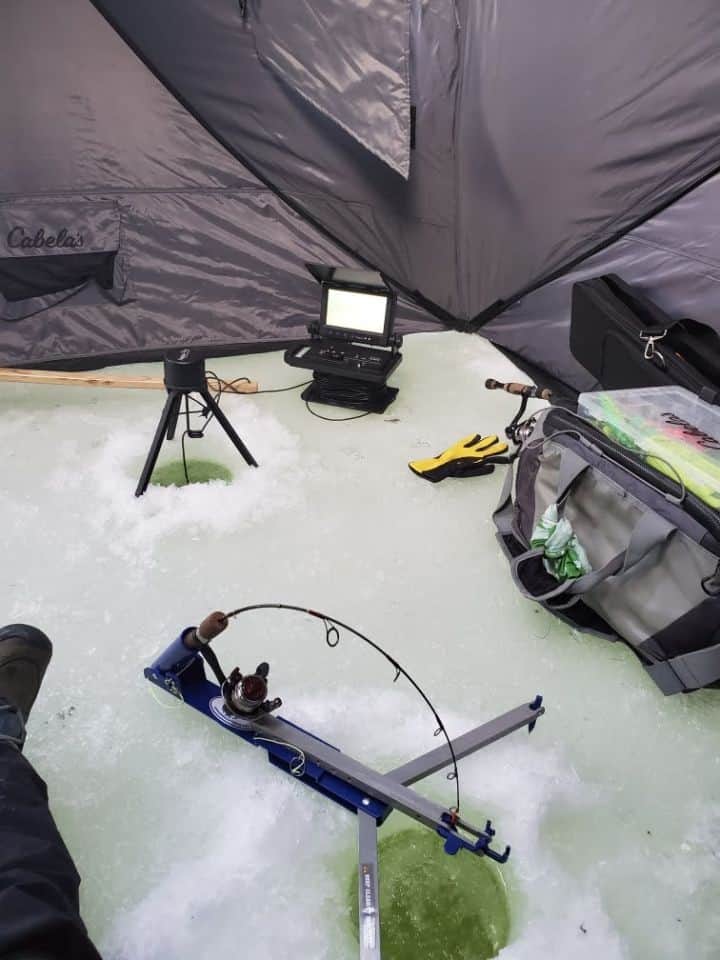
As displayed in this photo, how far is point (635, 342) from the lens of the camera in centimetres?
197

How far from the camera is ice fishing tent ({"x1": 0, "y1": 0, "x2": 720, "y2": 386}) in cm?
207

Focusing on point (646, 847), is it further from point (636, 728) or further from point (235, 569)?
point (235, 569)

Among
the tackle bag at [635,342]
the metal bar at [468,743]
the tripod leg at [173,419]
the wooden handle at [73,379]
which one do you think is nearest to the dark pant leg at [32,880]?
the metal bar at [468,743]

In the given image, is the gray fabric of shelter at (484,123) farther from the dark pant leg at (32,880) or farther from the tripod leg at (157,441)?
the dark pant leg at (32,880)

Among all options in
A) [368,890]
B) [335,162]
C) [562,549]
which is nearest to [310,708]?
[368,890]

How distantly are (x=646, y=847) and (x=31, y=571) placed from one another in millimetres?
1343

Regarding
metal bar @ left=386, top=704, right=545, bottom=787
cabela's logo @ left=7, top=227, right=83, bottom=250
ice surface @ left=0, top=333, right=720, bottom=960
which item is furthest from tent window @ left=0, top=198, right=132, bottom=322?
metal bar @ left=386, top=704, right=545, bottom=787

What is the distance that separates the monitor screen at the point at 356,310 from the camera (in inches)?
90.3

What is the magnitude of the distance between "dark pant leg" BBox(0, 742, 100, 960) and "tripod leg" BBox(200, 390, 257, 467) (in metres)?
1.02

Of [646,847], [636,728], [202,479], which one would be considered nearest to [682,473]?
[636,728]

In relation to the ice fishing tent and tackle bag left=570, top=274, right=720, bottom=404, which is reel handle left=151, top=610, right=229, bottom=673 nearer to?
tackle bag left=570, top=274, right=720, bottom=404

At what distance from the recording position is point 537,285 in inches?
100

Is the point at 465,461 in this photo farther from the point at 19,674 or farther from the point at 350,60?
the point at 350,60

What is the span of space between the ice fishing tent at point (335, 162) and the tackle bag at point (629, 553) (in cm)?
83
